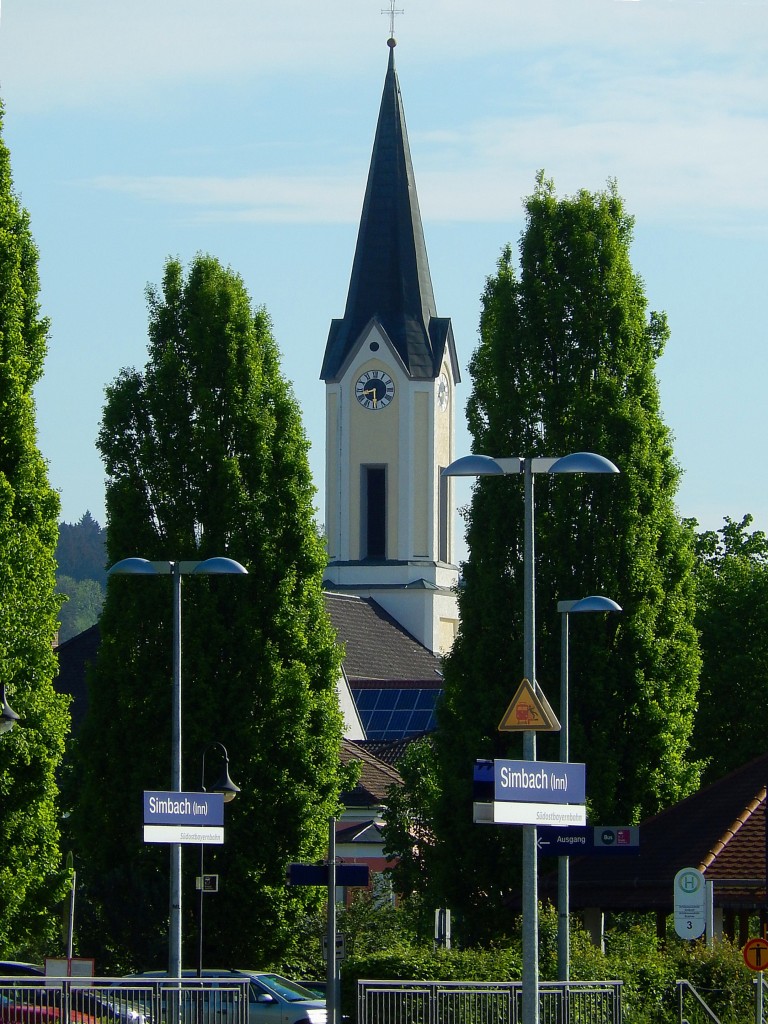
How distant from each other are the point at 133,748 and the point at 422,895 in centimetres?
695

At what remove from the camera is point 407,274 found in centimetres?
8688

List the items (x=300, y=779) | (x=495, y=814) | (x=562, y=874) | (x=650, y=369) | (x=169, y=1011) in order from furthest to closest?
(x=650, y=369) → (x=300, y=779) → (x=562, y=874) → (x=169, y=1011) → (x=495, y=814)

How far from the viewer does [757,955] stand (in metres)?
24.6

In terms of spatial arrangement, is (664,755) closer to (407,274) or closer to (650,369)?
(650,369)

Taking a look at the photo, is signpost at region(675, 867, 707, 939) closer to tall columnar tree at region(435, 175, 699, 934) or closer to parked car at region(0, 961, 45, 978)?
tall columnar tree at region(435, 175, 699, 934)

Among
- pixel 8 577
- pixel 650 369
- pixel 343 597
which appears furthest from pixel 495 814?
pixel 343 597

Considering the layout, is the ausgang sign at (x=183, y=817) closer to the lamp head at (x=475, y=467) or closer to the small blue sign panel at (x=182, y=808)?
the small blue sign panel at (x=182, y=808)

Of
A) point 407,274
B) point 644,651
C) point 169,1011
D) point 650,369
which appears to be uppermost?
point 407,274

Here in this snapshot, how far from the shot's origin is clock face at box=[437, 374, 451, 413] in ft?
291

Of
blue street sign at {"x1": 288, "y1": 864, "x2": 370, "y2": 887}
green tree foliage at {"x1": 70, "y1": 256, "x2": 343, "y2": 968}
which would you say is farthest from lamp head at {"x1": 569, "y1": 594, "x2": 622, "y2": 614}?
blue street sign at {"x1": 288, "y1": 864, "x2": 370, "y2": 887}

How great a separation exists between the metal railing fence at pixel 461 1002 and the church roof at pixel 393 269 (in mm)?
62986

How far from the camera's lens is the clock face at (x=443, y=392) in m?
88.8

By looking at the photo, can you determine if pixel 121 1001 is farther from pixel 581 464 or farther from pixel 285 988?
pixel 285 988

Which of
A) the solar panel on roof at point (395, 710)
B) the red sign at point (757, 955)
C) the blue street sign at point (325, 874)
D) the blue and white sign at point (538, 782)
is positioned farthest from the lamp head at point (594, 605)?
the solar panel on roof at point (395, 710)
